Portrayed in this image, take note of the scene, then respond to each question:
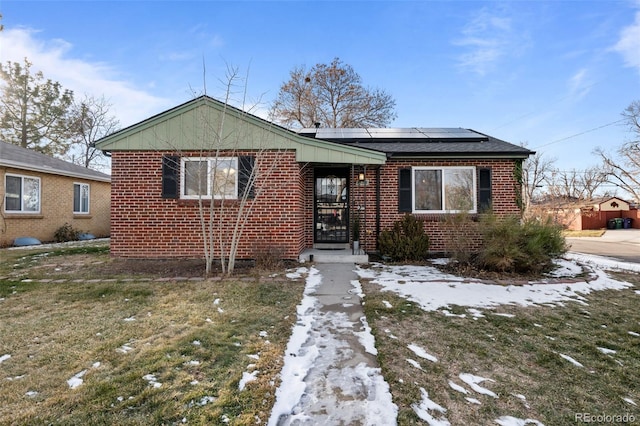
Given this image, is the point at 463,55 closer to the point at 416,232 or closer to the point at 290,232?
the point at 416,232

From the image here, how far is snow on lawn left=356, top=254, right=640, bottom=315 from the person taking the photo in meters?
4.68

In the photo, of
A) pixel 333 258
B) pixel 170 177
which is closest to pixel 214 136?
pixel 170 177

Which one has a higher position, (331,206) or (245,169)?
(245,169)

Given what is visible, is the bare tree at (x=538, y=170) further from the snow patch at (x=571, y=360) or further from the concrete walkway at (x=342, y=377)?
the concrete walkway at (x=342, y=377)

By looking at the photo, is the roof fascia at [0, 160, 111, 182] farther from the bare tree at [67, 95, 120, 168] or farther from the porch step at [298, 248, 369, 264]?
the bare tree at [67, 95, 120, 168]

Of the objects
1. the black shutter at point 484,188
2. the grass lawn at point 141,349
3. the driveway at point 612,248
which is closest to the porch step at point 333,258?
the grass lawn at point 141,349

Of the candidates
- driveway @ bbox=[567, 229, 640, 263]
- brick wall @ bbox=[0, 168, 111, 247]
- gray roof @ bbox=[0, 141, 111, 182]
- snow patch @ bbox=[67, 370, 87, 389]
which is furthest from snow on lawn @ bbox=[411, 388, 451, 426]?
brick wall @ bbox=[0, 168, 111, 247]

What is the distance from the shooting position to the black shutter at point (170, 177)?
7.35 m

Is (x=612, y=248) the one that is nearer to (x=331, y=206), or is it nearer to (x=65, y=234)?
(x=331, y=206)

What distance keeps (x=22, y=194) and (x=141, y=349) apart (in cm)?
1233

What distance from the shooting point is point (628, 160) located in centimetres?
2919

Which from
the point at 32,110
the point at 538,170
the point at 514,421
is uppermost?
the point at 32,110

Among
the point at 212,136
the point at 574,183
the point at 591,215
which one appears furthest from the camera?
the point at 574,183

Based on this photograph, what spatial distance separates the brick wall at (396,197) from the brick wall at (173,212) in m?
2.24
